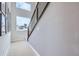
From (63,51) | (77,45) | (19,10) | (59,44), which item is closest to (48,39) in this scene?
(59,44)

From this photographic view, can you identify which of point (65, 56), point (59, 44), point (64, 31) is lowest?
point (65, 56)

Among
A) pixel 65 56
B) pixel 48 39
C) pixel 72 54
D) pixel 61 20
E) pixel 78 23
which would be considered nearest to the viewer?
pixel 78 23

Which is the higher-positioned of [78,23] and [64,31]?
[78,23]

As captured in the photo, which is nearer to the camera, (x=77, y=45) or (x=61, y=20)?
(x=77, y=45)

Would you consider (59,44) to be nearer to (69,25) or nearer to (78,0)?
(69,25)

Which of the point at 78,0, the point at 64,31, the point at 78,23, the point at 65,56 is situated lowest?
the point at 65,56

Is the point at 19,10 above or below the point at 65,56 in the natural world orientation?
above

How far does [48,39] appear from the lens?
249cm

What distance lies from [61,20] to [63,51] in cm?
51

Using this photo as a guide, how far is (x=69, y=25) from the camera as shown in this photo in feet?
5.46

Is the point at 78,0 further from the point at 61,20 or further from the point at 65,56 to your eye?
the point at 65,56

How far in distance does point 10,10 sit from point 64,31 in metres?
3.69

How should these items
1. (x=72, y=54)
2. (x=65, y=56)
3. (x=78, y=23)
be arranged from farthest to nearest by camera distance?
(x=65, y=56), (x=72, y=54), (x=78, y=23)

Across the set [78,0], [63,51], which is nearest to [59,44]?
[63,51]
